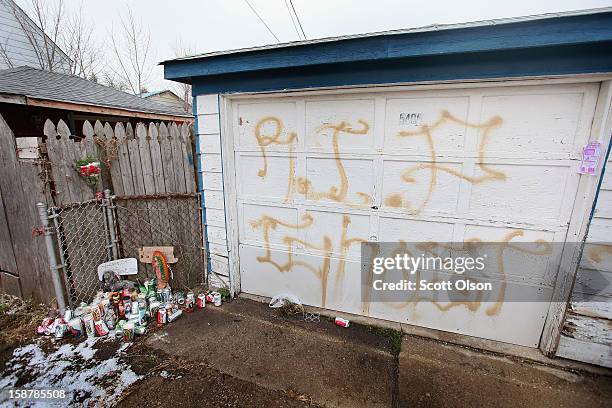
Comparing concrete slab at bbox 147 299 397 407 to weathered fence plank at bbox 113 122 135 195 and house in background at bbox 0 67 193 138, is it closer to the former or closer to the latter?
weathered fence plank at bbox 113 122 135 195

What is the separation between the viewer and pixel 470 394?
2.24 m

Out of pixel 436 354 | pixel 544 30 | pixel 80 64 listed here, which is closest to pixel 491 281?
pixel 436 354

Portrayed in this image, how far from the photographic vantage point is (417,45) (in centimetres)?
228

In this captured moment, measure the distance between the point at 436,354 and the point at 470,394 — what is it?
434 mm

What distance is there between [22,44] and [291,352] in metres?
15.5

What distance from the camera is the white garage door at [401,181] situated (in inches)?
93.2

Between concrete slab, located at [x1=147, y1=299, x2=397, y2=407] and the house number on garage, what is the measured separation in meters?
2.17

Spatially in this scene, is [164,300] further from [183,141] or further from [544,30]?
[544,30]

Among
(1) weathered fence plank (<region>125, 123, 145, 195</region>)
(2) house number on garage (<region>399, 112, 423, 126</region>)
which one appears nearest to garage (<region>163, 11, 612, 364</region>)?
(2) house number on garage (<region>399, 112, 423, 126</region>)

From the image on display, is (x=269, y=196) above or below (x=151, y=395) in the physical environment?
above

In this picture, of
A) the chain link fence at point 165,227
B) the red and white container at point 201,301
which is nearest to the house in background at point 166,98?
the chain link fence at point 165,227

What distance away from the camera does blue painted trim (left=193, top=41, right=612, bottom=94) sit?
206 cm

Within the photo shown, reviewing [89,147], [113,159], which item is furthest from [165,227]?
[89,147]

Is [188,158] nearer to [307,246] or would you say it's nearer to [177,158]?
[177,158]
